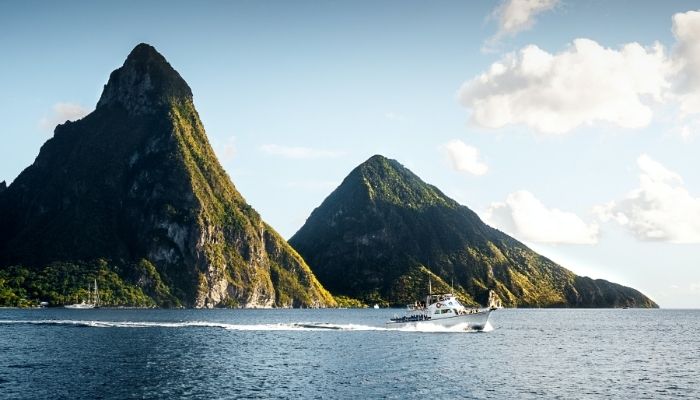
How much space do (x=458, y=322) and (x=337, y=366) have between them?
232ft

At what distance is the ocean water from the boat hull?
598 cm

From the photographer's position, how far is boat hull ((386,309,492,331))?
158250 millimetres

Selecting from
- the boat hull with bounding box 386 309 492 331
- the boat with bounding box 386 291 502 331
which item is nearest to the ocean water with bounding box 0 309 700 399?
the boat hull with bounding box 386 309 492 331

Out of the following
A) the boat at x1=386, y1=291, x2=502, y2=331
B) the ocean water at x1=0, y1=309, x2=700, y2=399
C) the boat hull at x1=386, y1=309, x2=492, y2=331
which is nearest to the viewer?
the ocean water at x1=0, y1=309, x2=700, y2=399

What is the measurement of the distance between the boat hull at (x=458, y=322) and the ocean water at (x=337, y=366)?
19.6ft

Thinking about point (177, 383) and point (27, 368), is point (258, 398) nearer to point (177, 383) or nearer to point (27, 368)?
point (177, 383)

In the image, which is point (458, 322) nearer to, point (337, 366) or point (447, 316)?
point (447, 316)

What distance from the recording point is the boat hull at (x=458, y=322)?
6230 inches

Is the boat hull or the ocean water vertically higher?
the boat hull

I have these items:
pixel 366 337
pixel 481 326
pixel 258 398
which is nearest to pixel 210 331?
pixel 366 337

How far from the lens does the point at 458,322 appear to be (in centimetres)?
15975

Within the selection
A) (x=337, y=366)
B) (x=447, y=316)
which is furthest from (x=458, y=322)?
(x=337, y=366)

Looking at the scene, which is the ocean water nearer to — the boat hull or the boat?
the boat hull

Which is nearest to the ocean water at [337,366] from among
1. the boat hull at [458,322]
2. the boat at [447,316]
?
the boat hull at [458,322]
